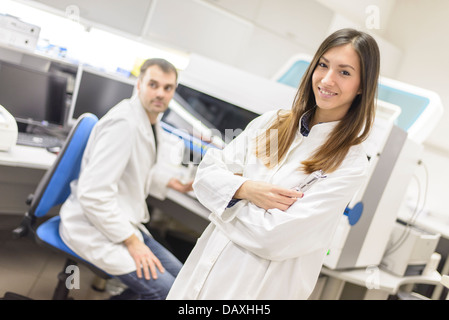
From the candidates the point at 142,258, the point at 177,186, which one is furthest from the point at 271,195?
the point at 177,186

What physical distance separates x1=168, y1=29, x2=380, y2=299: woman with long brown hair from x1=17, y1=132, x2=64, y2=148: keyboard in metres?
1.42

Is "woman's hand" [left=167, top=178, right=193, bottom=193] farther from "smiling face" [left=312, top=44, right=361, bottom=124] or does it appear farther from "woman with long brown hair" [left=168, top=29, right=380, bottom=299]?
"smiling face" [left=312, top=44, right=361, bottom=124]

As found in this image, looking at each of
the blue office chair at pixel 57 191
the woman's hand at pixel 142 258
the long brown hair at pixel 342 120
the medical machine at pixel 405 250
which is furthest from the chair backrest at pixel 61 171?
the medical machine at pixel 405 250

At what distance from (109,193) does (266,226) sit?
2.60ft

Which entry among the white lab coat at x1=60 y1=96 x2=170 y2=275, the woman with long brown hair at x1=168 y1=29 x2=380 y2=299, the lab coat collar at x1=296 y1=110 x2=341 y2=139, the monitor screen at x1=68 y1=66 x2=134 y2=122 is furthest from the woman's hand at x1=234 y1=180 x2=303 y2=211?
the monitor screen at x1=68 y1=66 x2=134 y2=122

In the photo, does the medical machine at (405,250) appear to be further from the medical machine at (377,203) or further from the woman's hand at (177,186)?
the woman's hand at (177,186)

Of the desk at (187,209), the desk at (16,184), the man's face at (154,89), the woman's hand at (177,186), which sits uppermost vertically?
the man's face at (154,89)

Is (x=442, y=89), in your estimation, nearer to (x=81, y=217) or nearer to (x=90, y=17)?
(x=90, y=17)

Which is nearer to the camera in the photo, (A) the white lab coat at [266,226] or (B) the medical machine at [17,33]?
(A) the white lab coat at [266,226]

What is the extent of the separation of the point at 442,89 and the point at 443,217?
102 cm

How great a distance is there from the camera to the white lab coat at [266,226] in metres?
0.87

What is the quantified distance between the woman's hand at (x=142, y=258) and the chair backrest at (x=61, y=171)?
1.12 ft
